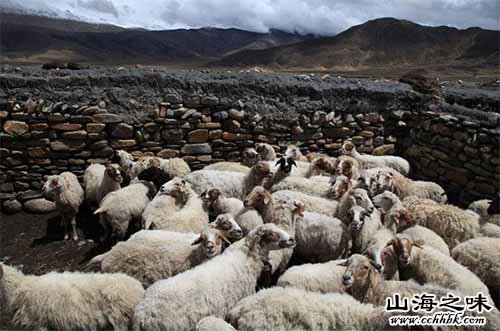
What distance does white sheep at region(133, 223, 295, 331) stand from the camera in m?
4.43

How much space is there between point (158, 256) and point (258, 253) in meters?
1.23

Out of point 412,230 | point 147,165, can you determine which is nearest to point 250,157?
point 147,165

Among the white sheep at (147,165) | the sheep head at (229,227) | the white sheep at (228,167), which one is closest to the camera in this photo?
the sheep head at (229,227)

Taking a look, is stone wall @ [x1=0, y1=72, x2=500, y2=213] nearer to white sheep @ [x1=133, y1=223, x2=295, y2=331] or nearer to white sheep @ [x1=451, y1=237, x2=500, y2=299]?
white sheep @ [x1=451, y1=237, x2=500, y2=299]

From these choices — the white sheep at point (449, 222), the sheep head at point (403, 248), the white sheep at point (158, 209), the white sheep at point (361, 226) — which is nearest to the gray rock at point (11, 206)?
the white sheep at point (158, 209)

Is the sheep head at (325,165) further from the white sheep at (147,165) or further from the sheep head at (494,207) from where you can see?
the sheep head at (494,207)

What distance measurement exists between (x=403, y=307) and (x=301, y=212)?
231cm

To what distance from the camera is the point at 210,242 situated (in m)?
5.49

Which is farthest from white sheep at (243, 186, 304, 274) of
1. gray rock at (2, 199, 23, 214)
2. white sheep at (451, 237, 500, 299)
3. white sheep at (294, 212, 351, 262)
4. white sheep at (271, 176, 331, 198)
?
gray rock at (2, 199, 23, 214)

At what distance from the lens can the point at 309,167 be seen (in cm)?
882

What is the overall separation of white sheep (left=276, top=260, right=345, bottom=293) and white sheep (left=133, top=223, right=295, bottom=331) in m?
0.36

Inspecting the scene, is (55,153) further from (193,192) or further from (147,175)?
(193,192)

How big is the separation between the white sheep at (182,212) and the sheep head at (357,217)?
217 cm

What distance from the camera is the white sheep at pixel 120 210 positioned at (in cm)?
721
